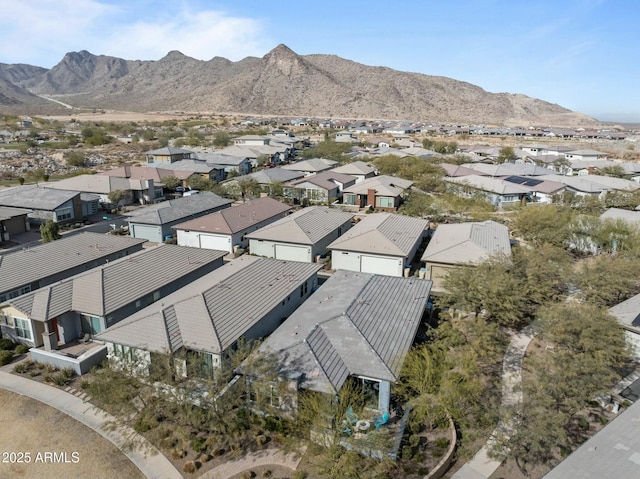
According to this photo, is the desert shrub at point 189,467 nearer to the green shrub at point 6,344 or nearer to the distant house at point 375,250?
the green shrub at point 6,344

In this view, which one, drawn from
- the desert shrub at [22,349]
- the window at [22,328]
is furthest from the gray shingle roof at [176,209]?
the desert shrub at [22,349]

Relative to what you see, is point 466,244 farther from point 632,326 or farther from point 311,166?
point 311,166

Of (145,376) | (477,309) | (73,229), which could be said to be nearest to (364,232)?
(477,309)

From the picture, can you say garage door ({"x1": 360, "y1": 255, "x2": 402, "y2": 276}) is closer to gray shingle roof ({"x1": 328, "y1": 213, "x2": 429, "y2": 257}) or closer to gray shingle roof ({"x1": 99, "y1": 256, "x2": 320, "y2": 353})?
gray shingle roof ({"x1": 328, "y1": 213, "x2": 429, "y2": 257})

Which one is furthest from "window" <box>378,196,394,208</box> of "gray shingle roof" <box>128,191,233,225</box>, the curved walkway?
the curved walkway

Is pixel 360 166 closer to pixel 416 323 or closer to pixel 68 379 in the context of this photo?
pixel 416 323
